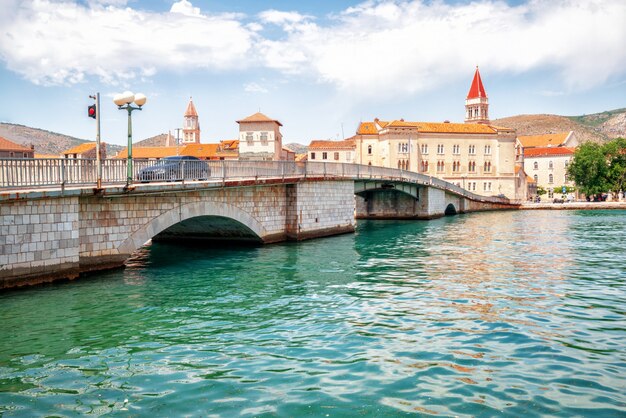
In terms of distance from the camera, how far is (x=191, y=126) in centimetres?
13425

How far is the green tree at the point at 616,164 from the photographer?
81.5 meters

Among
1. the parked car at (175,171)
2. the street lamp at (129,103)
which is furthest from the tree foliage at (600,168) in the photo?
the street lamp at (129,103)

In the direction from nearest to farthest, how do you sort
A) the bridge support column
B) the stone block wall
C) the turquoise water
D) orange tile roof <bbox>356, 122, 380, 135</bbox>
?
the turquoise water, the stone block wall, the bridge support column, orange tile roof <bbox>356, 122, 380, 135</bbox>

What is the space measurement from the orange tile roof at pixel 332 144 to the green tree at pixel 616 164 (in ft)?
138

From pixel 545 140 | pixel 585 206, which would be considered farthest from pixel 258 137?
pixel 545 140

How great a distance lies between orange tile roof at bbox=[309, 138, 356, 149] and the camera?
93.2 meters

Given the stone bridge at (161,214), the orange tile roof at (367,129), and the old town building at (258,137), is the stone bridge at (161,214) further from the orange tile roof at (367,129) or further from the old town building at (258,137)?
the orange tile roof at (367,129)

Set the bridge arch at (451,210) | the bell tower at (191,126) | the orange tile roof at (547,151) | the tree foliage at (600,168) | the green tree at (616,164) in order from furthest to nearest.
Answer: the bell tower at (191,126), the orange tile roof at (547,151), the green tree at (616,164), the tree foliage at (600,168), the bridge arch at (451,210)

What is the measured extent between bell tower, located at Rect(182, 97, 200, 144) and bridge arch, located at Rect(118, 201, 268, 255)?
111 m

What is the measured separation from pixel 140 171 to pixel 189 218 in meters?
4.19

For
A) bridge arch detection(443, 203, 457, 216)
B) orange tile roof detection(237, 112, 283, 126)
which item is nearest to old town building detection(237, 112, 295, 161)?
orange tile roof detection(237, 112, 283, 126)

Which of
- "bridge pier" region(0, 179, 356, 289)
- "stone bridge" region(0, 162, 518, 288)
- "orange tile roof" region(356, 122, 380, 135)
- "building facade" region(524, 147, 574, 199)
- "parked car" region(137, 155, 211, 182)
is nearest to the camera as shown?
"bridge pier" region(0, 179, 356, 289)

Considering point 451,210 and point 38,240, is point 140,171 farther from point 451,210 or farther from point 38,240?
point 451,210

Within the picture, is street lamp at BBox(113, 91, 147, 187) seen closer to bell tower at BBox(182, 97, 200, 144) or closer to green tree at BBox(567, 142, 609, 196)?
green tree at BBox(567, 142, 609, 196)
